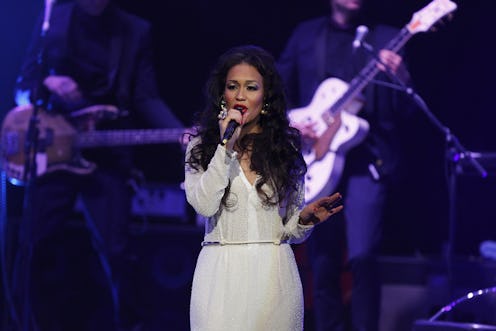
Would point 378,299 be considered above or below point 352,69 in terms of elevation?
below

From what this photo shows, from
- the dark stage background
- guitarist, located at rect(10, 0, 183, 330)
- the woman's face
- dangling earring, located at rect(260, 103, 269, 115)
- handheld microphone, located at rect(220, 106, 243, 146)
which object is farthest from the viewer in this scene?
the dark stage background

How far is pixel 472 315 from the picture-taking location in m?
4.48

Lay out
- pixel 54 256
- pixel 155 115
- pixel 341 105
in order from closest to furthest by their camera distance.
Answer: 1. pixel 341 105
2. pixel 155 115
3. pixel 54 256

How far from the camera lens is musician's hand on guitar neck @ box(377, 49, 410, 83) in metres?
5.27

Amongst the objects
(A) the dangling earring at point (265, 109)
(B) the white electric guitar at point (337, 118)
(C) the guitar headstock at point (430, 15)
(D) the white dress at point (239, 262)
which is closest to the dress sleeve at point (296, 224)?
(D) the white dress at point (239, 262)

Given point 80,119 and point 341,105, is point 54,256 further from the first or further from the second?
point 341,105

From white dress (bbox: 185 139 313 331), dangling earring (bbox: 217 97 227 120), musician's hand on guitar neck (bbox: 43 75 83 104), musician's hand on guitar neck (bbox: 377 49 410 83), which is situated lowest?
white dress (bbox: 185 139 313 331)

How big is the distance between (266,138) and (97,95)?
2.73 meters

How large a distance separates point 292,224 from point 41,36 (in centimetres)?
254

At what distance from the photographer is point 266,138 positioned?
3150 millimetres

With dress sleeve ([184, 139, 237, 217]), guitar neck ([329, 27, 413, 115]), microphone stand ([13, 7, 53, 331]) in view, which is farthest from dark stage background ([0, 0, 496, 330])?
dress sleeve ([184, 139, 237, 217])

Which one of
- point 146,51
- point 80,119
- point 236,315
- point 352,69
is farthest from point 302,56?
point 236,315

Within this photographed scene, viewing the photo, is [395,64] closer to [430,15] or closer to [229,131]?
[430,15]

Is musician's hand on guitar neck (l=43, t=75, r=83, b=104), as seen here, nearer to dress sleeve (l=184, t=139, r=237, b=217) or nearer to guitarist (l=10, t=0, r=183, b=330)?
guitarist (l=10, t=0, r=183, b=330)
